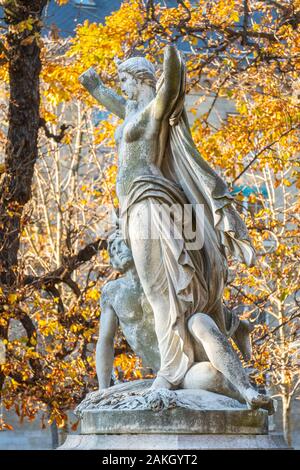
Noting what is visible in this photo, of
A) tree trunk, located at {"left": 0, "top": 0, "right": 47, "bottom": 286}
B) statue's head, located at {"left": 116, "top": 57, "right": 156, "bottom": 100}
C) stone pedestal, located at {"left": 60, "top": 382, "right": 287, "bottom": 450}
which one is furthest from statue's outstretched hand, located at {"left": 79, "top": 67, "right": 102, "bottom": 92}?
tree trunk, located at {"left": 0, "top": 0, "right": 47, "bottom": 286}

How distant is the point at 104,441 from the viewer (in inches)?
324

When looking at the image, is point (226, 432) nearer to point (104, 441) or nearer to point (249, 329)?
point (104, 441)

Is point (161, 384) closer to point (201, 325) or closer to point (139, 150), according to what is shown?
point (201, 325)

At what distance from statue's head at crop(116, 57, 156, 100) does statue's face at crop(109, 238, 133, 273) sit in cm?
113

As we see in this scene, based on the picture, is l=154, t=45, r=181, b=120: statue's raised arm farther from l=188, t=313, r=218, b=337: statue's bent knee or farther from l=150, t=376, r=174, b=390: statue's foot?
l=150, t=376, r=174, b=390: statue's foot

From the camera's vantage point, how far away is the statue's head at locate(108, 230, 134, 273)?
9031mm

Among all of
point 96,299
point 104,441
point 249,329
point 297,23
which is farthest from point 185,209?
point 96,299

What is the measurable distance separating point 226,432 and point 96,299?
29.6 feet

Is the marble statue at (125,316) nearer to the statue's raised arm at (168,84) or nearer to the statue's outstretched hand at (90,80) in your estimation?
the statue's raised arm at (168,84)

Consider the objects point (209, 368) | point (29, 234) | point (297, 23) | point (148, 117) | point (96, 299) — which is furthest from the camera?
point (29, 234)

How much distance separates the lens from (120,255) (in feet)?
29.7

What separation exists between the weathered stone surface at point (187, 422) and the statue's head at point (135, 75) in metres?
2.52

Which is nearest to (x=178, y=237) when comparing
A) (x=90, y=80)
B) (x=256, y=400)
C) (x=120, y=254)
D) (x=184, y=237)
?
(x=184, y=237)
